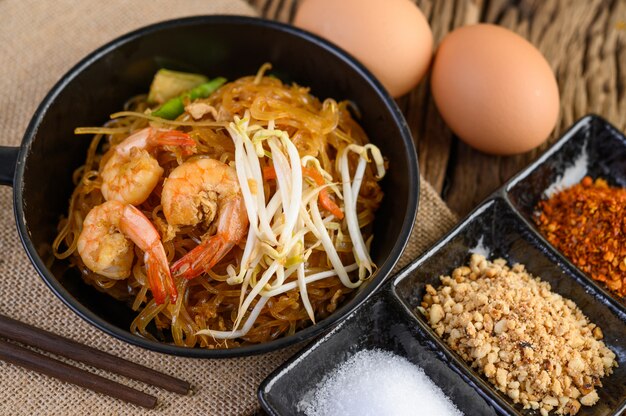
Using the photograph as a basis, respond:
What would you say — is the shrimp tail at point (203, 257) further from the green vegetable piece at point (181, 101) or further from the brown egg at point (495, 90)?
the brown egg at point (495, 90)

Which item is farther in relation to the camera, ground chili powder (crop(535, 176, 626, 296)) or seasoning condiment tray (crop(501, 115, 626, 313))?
seasoning condiment tray (crop(501, 115, 626, 313))

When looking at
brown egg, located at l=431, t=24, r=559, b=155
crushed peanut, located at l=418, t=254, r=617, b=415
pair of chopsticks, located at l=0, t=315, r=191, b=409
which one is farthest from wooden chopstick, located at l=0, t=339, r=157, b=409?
brown egg, located at l=431, t=24, r=559, b=155

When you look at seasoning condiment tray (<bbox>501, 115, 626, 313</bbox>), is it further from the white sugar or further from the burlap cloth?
the white sugar

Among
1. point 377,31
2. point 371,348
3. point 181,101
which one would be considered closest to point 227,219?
point 181,101

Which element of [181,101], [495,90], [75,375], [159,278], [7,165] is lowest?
[75,375]

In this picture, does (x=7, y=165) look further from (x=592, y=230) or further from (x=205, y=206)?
(x=592, y=230)

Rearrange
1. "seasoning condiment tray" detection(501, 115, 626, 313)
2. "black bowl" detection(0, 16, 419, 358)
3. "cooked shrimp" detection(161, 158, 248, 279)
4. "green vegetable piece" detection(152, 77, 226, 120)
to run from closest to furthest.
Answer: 1. "cooked shrimp" detection(161, 158, 248, 279)
2. "black bowl" detection(0, 16, 419, 358)
3. "green vegetable piece" detection(152, 77, 226, 120)
4. "seasoning condiment tray" detection(501, 115, 626, 313)

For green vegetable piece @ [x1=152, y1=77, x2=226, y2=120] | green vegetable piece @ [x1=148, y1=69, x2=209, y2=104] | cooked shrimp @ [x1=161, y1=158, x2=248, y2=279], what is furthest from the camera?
green vegetable piece @ [x1=148, y1=69, x2=209, y2=104]

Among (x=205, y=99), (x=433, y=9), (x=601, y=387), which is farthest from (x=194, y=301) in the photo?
(x=433, y=9)

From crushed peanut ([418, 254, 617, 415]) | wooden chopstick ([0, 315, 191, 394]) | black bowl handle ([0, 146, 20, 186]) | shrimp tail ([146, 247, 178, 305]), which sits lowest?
wooden chopstick ([0, 315, 191, 394])
